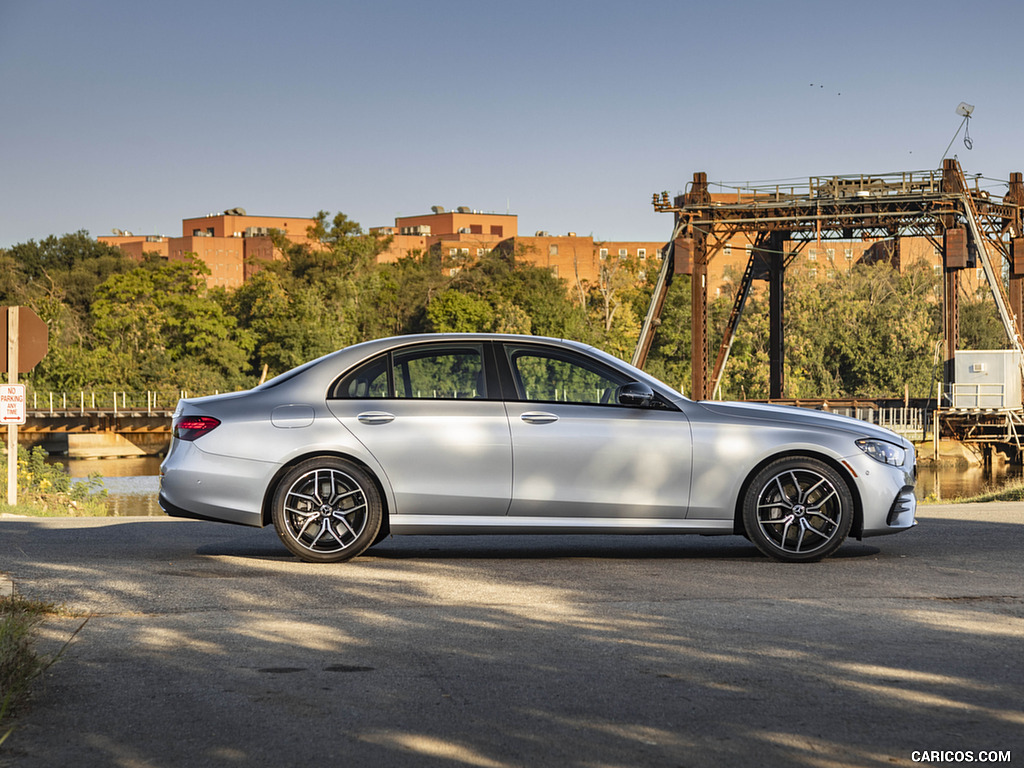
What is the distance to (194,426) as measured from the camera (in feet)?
27.6

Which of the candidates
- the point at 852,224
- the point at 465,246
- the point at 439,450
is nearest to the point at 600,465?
the point at 439,450

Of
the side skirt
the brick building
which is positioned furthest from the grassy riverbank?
the brick building

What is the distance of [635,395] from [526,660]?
3206 millimetres

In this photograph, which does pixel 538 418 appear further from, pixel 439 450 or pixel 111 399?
pixel 111 399

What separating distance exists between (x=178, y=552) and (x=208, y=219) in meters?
153

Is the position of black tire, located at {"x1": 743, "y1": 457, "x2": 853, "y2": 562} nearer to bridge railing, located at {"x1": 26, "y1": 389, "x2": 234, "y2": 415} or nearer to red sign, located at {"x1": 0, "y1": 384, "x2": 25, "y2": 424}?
red sign, located at {"x1": 0, "y1": 384, "x2": 25, "y2": 424}

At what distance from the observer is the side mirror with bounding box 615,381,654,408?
8359 mm

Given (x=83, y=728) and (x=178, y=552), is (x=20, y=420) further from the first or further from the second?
(x=83, y=728)

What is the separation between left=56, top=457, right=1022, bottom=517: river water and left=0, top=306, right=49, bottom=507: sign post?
21.8 meters

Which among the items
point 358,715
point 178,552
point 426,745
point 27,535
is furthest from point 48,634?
point 27,535

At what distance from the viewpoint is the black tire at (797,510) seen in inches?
327

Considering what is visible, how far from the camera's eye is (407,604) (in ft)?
22.5

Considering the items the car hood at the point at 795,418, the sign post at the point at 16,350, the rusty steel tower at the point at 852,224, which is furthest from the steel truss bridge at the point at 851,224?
the car hood at the point at 795,418

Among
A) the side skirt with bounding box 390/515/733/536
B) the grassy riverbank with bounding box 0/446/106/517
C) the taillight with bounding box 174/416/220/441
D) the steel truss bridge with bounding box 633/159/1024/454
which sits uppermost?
the steel truss bridge with bounding box 633/159/1024/454
